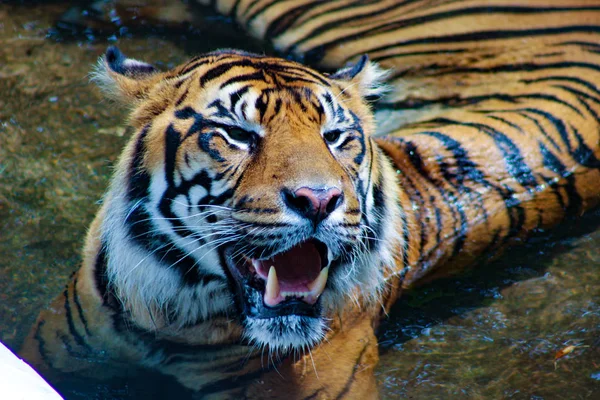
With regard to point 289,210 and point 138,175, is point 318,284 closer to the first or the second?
point 289,210

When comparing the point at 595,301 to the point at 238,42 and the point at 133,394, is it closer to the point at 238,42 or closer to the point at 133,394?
the point at 133,394

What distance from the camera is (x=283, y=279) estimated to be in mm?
2031

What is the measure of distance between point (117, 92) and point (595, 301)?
1.81 meters

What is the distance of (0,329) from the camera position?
2592 millimetres

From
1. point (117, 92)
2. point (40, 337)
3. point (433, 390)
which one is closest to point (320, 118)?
point (117, 92)

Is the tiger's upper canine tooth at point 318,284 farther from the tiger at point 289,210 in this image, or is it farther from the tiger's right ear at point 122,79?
the tiger's right ear at point 122,79

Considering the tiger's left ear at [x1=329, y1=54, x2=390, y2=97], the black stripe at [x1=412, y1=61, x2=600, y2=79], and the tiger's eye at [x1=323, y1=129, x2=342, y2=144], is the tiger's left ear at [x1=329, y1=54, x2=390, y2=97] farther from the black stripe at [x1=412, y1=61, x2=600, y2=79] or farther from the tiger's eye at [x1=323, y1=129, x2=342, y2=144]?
the black stripe at [x1=412, y1=61, x2=600, y2=79]

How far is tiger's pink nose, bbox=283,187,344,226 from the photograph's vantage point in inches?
72.2

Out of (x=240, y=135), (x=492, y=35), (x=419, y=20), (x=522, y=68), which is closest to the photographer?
(x=240, y=135)

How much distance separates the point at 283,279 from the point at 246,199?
0.79 ft

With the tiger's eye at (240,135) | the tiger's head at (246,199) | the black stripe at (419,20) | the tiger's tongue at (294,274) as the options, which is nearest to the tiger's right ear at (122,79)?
the tiger's head at (246,199)

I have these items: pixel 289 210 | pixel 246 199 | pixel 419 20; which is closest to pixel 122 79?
pixel 246 199

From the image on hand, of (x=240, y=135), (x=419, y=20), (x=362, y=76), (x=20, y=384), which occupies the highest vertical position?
(x=419, y=20)

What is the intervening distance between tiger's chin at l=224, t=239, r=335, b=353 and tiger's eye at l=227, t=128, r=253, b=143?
0.29 meters
